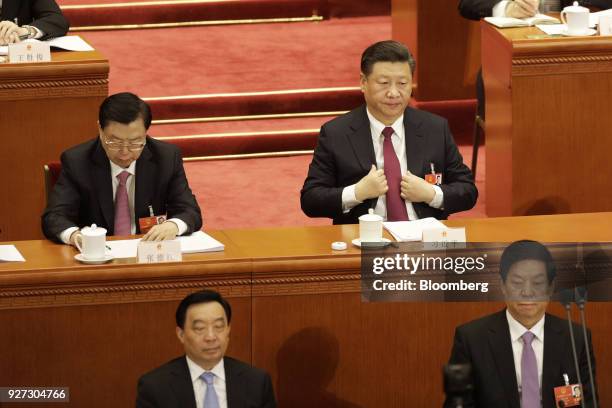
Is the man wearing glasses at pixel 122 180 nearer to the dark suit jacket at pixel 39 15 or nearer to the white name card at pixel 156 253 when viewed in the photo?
the white name card at pixel 156 253

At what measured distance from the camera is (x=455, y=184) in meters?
5.07

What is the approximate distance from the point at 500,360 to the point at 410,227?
0.71 m

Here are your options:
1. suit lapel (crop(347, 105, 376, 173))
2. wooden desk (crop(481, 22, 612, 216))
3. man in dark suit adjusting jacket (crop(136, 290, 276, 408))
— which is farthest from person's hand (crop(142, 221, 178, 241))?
wooden desk (crop(481, 22, 612, 216))

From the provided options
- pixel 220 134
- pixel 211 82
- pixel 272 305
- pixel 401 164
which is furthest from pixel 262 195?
pixel 272 305

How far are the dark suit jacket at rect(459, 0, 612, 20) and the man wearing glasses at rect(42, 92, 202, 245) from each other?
6.28 ft

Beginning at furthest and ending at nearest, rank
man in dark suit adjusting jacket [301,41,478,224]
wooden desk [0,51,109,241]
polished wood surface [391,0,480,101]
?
polished wood surface [391,0,480,101]
wooden desk [0,51,109,241]
man in dark suit adjusting jacket [301,41,478,224]

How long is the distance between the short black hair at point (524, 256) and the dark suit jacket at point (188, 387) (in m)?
0.77

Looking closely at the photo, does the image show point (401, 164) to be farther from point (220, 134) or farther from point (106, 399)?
point (220, 134)

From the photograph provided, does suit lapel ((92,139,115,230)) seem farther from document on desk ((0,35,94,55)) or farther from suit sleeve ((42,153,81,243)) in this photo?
document on desk ((0,35,94,55))

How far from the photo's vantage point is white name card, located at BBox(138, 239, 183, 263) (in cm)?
438

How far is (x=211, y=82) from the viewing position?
757 cm

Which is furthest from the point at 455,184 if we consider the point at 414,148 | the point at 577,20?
the point at 577,20

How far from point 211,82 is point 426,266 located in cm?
339

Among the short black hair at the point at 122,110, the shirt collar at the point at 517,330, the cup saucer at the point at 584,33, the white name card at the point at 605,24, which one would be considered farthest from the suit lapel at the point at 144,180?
the white name card at the point at 605,24
